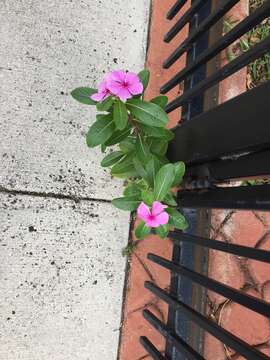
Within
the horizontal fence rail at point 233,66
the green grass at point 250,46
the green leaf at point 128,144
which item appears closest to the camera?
the horizontal fence rail at point 233,66

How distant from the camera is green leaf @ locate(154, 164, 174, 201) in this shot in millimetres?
1857

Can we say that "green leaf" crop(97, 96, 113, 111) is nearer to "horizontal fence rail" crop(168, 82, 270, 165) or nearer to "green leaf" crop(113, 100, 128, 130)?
"green leaf" crop(113, 100, 128, 130)

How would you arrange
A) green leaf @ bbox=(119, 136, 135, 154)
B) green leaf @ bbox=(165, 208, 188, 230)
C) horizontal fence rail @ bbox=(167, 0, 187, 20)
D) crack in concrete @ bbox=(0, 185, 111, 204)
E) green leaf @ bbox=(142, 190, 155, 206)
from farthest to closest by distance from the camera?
horizontal fence rail @ bbox=(167, 0, 187, 20) → crack in concrete @ bbox=(0, 185, 111, 204) → green leaf @ bbox=(119, 136, 135, 154) → green leaf @ bbox=(165, 208, 188, 230) → green leaf @ bbox=(142, 190, 155, 206)

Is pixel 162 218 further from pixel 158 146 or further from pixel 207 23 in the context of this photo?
pixel 207 23

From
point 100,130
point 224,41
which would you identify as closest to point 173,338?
point 100,130

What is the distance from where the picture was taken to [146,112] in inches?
70.5

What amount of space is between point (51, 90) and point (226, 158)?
110 cm

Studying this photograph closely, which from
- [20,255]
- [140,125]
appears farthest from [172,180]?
[20,255]

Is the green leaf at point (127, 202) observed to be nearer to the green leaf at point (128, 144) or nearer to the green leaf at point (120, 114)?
the green leaf at point (128, 144)

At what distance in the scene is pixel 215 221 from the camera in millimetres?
2795

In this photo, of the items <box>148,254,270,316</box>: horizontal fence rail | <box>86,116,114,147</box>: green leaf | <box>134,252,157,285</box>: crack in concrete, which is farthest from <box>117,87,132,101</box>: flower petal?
<box>134,252,157,285</box>: crack in concrete

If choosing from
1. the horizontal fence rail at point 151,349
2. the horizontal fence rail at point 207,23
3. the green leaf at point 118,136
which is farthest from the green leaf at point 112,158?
the horizontal fence rail at point 151,349

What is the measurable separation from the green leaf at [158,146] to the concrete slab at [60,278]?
1.64 feet

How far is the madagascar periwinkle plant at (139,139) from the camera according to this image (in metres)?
1.66
